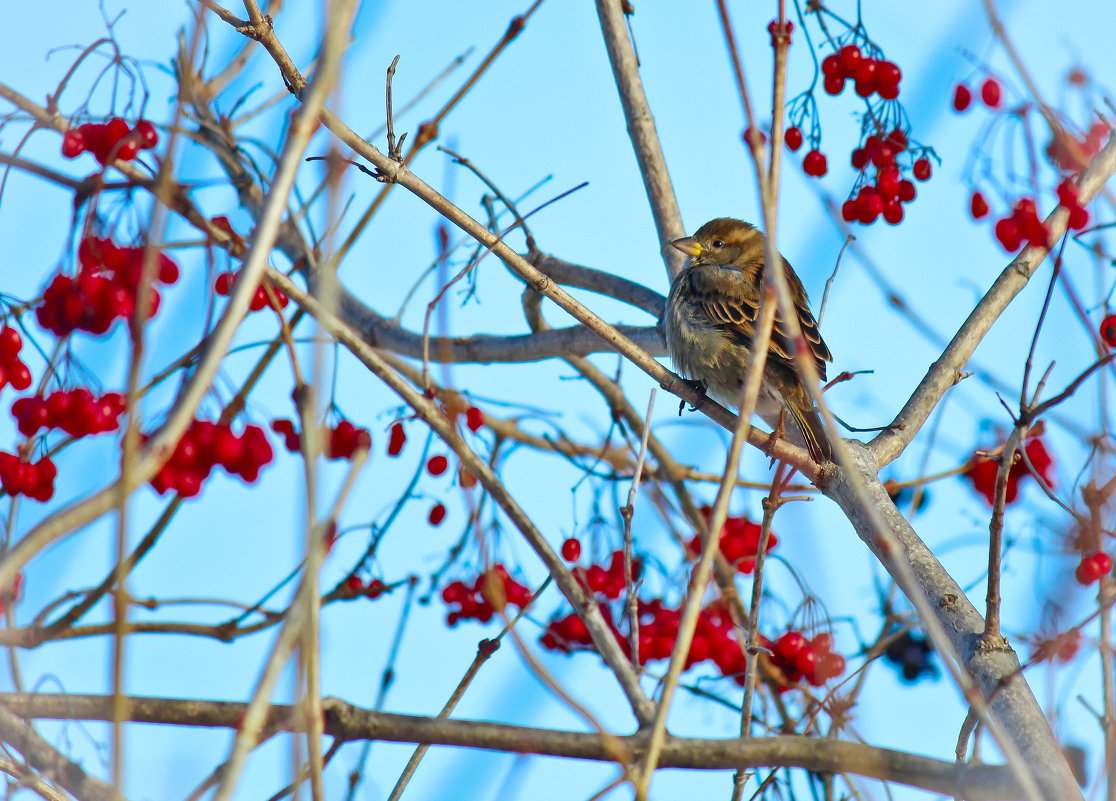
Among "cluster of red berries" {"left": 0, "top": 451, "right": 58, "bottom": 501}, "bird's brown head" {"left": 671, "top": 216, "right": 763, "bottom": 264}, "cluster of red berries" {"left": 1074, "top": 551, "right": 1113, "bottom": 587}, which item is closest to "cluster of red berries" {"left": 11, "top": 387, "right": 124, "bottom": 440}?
"cluster of red berries" {"left": 0, "top": 451, "right": 58, "bottom": 501}

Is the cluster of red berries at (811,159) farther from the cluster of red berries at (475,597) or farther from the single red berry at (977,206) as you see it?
the cluster of red berries at (475,597)

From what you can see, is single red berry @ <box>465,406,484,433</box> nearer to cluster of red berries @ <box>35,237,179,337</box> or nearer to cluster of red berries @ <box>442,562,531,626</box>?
cluster of red berries @ <box>442,562,531,626</box>

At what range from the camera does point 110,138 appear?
3.45 m

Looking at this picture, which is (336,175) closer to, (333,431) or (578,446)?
(333,431)

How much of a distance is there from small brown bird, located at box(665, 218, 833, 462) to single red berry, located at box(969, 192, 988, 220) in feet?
2.84

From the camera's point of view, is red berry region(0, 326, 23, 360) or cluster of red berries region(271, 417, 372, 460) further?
cluster of red berries region(271, 417, 372, 460)

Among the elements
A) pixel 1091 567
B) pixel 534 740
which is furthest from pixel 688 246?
pixel 534 740

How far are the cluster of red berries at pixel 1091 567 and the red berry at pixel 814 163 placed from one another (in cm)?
207

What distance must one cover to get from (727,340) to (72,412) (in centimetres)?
329

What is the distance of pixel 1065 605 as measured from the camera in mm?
2824

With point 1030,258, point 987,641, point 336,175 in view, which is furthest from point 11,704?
point 1030,258

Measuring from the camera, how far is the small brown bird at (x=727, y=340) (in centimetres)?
520

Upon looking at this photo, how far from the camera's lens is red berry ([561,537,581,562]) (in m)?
5.14

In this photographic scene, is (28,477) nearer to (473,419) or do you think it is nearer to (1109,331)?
(473,419)
